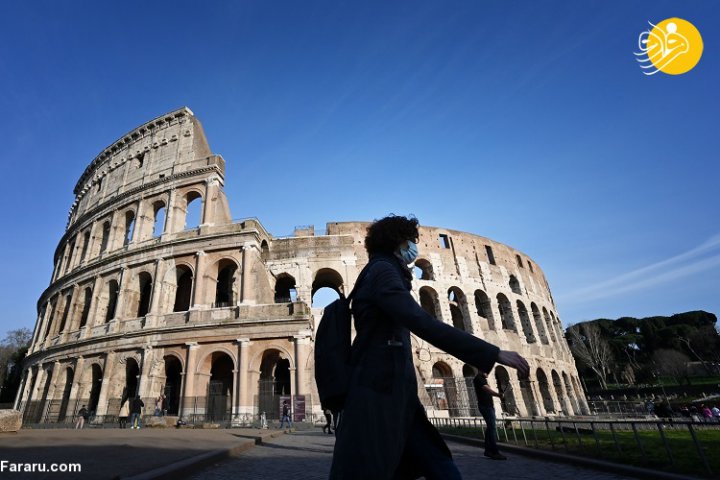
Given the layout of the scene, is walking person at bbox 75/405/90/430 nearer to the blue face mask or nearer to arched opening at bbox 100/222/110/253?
arched opening at bbox 100/222/110/253

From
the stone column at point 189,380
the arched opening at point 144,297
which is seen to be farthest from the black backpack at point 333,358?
the arched opening at point 144,297

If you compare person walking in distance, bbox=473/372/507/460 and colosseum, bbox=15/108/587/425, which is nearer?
person walking in distance, bbox=473/372/507/460

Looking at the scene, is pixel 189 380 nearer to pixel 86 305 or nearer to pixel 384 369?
pixel 86 305

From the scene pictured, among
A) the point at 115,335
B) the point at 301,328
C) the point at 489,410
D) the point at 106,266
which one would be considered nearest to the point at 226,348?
the point at 301,328

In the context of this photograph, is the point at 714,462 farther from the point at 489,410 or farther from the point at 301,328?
the point at 301,328

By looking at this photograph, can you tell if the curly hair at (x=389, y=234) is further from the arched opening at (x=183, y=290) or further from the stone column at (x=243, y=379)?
the arched opening at (x=183, y=290)

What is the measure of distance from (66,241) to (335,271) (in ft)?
73.3

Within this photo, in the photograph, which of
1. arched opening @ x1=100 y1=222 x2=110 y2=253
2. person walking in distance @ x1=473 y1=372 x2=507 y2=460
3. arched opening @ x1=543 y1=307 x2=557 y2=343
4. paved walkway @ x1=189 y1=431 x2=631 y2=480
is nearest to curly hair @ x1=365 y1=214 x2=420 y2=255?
paved walkway @ x1=189 y1=431 x2=631 y2=480

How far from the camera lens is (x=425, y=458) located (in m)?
1.73

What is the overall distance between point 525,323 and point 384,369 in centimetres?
3066

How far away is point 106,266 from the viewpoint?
21844mm

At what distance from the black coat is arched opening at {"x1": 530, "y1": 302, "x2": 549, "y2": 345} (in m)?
31.2

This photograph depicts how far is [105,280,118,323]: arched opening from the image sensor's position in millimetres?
21750

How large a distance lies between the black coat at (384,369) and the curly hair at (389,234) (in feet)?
0.82
